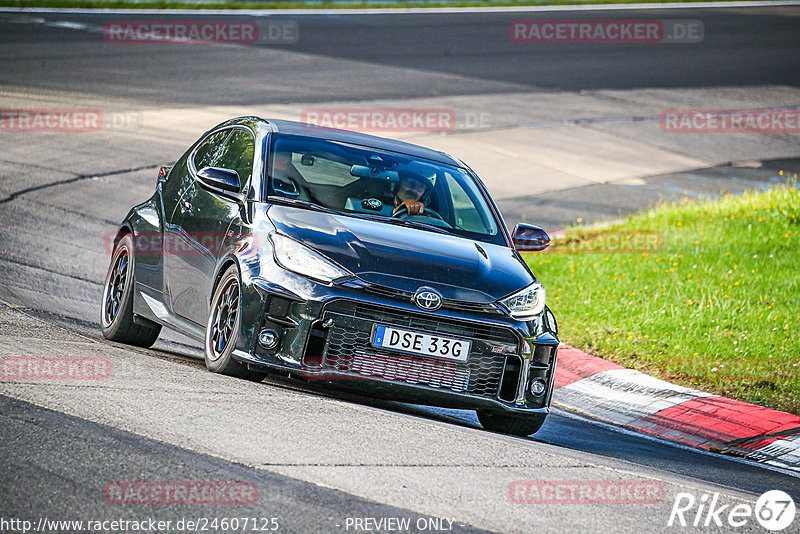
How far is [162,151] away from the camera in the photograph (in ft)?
55.6

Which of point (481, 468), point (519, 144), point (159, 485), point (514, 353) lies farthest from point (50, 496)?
point (519, 144)

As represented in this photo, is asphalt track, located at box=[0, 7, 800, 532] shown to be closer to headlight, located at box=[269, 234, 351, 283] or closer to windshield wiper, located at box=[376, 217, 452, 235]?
headlight, located at box=[269, 234, 351, 283]

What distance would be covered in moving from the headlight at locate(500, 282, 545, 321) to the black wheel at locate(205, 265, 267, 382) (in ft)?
4.80

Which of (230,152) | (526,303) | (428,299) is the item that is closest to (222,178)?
(230,152)

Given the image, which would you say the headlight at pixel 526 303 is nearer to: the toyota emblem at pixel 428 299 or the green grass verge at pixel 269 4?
the toyota emblem at pixel 428 299

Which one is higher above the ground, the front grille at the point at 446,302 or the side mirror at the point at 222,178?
the side mirror at the point at 222,178

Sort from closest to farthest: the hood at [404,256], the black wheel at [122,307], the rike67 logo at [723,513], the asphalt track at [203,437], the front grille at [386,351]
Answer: the asphalt track at [203,437]
the rike67 logo at [723,513]
the front grille at [386,351]
the hood at [404,256]
the black wheel at [122,307]

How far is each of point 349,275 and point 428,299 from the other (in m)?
0.45

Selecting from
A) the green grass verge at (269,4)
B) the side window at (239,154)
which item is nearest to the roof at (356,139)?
the side window at (239,154)

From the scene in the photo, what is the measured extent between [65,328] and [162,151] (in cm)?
895

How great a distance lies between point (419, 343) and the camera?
6535mm

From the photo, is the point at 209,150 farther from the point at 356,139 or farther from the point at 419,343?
the point at 419,343

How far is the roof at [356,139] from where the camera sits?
805 centimetres

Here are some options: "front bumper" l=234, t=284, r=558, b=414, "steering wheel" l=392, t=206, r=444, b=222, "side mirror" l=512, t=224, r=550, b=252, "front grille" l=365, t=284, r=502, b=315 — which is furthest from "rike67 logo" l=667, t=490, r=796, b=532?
"steering wheel" l=392, t=206, r=444, b=222
